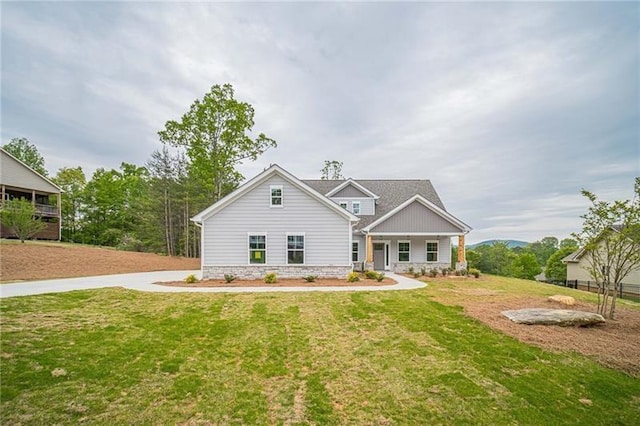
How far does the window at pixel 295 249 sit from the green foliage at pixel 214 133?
10975mm

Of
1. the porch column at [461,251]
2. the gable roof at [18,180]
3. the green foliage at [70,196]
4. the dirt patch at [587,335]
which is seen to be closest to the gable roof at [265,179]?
the dirt patch at [587,335]

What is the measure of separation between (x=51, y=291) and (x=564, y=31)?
68.6 ft

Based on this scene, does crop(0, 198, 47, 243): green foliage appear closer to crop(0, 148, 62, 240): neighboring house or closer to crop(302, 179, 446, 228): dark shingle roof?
crop(0, 148, 62, 240): neighboring house

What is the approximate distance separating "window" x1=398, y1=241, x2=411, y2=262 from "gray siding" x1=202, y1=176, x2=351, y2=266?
262 inches

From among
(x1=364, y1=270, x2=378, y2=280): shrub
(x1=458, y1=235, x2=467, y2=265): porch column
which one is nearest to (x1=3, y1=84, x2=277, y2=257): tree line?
(x1=364, y1=270, x2=378, y2=280): shrub

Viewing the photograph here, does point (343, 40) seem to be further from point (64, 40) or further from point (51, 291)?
point (51, 291)

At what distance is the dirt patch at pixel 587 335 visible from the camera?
236 inches

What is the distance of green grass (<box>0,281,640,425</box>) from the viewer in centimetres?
423

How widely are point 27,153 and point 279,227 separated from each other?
142 ft

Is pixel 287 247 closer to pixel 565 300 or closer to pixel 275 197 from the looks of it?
pixel 275 197

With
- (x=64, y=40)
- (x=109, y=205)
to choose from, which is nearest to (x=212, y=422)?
(x=64, y=40)

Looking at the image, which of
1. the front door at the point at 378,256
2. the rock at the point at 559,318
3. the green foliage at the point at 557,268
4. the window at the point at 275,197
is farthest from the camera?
the green foliage at the point at 557,268

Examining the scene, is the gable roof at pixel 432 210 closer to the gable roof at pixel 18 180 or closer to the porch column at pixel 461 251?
the porch column at pixel 461 251

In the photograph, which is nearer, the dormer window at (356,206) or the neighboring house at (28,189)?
the dormer window at (356,206)
